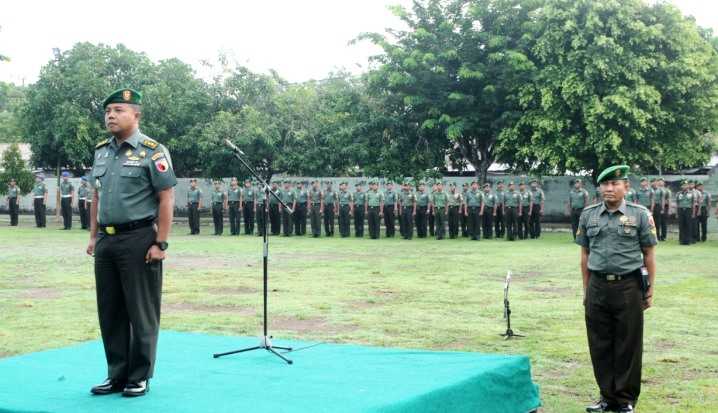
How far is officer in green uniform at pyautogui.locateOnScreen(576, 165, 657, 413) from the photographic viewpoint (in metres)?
5.75

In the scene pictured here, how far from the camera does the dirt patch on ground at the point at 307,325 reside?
336 inches

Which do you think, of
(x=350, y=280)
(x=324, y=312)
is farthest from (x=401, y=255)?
(x=324, y=312)

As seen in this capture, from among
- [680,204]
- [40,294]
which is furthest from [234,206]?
[40,294]

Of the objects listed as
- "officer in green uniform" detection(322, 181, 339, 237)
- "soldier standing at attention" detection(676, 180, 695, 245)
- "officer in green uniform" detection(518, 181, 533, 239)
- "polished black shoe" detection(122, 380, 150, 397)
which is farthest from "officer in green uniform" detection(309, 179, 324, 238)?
"polished black shoe" detection(122, 380, 150, 397)

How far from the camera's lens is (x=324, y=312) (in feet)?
31.7

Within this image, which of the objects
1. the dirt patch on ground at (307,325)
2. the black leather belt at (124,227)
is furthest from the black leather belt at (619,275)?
the dirt patch on ground at (307,325)

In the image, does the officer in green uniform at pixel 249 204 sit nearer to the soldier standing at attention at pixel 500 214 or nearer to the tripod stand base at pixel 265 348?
the soldier standing at attention at pixel 500 214

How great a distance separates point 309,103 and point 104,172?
24364 millimetres

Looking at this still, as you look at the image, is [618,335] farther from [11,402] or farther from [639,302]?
[11,402]

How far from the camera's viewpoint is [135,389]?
15.9 feet

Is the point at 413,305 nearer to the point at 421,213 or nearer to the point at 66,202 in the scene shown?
the point at 421,213

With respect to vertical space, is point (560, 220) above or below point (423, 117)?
below

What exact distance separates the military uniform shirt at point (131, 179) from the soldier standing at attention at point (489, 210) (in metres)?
18.8

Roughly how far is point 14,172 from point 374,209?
15330 mm
